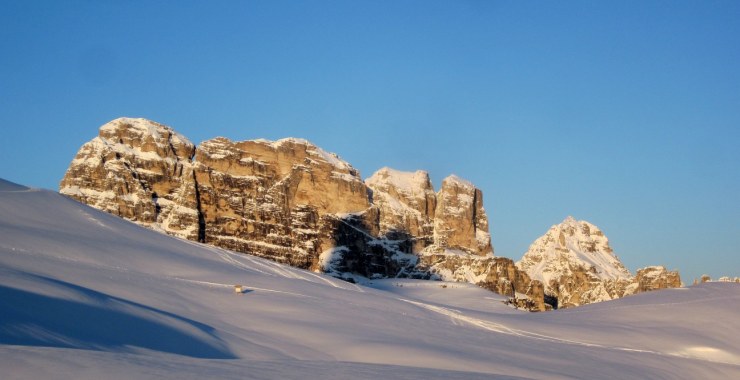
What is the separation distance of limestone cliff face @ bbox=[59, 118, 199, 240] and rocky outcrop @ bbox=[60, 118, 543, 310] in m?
0.18

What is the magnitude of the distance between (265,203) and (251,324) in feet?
423

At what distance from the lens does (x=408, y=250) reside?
16362 centimetres

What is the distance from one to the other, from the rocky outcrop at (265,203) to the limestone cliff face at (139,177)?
182 mm

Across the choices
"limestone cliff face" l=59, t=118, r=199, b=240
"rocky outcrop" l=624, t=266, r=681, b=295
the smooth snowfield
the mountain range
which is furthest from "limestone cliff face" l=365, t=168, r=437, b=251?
the smooth snowfield

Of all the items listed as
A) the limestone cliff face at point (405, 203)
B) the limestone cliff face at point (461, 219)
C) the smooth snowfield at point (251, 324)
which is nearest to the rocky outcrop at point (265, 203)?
the limestone cliff face at point (405, 203)

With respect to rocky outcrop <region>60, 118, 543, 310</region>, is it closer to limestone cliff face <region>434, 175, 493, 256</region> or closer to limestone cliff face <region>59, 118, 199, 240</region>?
limestone cliff face <region>59, 118, 199, 240</region>

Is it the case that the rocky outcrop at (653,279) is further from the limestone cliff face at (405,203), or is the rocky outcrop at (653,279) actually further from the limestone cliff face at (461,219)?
the limestone cliff face at (405,203)

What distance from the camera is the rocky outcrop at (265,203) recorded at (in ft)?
481

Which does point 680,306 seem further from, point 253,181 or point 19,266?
point 253,181

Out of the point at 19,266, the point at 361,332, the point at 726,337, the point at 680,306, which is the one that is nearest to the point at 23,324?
the point at 19,266

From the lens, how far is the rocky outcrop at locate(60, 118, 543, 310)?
146625 millimetres

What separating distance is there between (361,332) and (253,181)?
12910 centimetres

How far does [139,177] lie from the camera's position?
150m

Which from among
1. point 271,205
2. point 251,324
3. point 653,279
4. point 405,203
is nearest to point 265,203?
point 271,205
